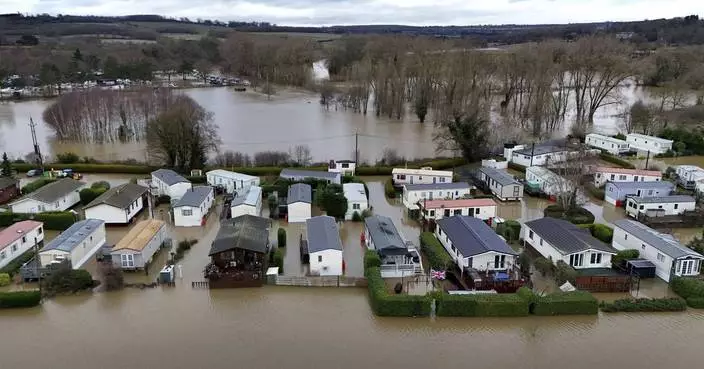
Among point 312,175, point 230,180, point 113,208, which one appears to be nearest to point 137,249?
point 113,208

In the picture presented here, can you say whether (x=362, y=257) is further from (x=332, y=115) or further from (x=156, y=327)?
(x=332, y=115)

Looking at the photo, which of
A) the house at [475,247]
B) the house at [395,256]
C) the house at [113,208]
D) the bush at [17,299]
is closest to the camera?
the bush at [17,299]

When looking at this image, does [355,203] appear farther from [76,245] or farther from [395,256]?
[76,245]

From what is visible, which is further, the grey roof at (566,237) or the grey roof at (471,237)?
the grey roof at (566,237)

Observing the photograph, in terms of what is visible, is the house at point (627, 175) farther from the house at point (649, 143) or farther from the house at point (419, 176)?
the house at point (649, 143)

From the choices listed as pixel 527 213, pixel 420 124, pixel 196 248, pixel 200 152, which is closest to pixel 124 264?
pixel 196 248

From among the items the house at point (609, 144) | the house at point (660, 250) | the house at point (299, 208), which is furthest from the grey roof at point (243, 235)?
the house at point (609, 144)
